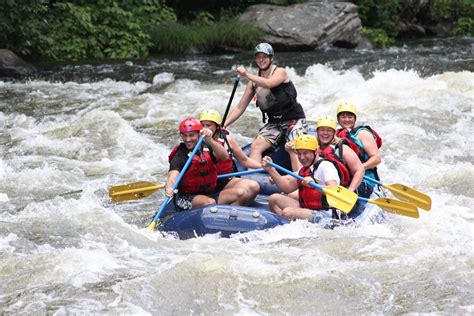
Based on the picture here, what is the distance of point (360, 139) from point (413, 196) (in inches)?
26.4

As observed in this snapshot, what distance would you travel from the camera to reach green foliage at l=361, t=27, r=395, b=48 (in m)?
18.8

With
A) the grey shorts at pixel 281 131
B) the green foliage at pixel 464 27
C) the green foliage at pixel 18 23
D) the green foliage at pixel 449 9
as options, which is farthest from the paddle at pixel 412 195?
the green foliage at pixel 449 9

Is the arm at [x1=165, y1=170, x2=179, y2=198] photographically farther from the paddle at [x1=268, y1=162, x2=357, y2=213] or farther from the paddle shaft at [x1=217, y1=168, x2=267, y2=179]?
the paddle at [x1=268, y1=162, x2=357, y2=213]

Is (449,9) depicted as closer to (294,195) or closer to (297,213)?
(294,195)

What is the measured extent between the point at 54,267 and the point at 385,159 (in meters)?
4.85

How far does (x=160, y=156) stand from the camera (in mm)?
9383

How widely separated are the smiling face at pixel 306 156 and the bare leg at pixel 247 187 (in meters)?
0.46

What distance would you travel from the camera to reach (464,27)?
2067 centimetres

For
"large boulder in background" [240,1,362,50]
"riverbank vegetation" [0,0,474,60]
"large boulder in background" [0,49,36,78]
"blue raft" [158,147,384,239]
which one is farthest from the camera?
"large boulder in background" [240,1,362,50]

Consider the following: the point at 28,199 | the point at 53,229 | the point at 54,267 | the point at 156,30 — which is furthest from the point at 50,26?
the point at 54,267

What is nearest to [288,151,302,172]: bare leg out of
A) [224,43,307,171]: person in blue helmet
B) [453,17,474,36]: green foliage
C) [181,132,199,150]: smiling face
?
[224,43,307,171]: person in blue helmet

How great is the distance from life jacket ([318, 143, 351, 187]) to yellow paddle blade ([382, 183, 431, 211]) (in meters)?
0.57

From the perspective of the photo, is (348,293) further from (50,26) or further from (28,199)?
(50,26)

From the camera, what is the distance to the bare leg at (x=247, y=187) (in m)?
6.45
